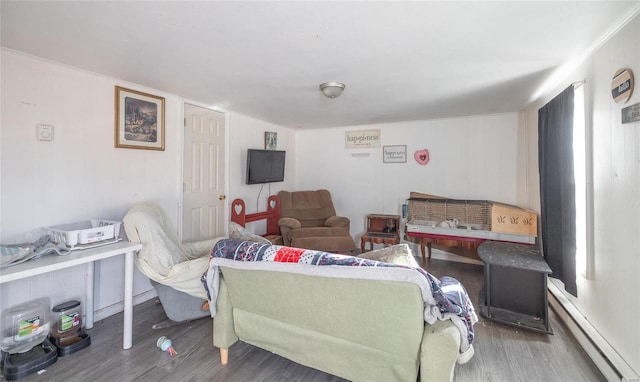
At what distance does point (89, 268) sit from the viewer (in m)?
2.36

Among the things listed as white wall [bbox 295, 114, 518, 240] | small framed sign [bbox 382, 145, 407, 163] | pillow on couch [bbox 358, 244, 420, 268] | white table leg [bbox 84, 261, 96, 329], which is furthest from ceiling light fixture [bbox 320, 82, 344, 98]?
white table leg [bbox 84, 261, 96, 329]

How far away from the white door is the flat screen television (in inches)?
16.5

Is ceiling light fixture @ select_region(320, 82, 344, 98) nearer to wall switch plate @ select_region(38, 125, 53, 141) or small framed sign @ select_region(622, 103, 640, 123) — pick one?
small framed sign @ select_region(622, 103, 640, 123)

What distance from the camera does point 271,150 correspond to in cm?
451

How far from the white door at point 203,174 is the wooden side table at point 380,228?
6.98 ft

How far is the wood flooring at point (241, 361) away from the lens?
1801mm

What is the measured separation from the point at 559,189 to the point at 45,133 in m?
4.24

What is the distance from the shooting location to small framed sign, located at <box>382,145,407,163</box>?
4555 mm

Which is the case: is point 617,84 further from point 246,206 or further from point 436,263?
point 246,206

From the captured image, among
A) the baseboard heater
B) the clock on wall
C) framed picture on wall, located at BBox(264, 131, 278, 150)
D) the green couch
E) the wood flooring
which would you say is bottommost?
the wood flooring

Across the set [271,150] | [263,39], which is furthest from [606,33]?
[271,150]

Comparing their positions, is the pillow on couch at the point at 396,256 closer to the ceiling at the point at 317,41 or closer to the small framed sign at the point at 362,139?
the ceiling at the point at 317,41

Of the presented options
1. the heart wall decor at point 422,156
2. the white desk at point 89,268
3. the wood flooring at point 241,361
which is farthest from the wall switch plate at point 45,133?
the heart wall decor at point 422,156

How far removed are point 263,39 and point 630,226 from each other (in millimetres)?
2486
